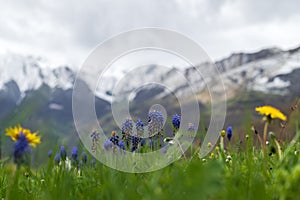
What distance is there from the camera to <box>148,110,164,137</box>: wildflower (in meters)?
3.40

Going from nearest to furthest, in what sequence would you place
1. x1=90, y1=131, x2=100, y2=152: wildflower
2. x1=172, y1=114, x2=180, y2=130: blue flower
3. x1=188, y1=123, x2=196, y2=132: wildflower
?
x1=188, y1=123, x2=196, y2=132: wildflower
x1=90, y1=131, x2=100, y2=152: wildflower
x1=172, y1=114, x2=180, y2=130: blue flower

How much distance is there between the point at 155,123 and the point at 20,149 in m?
1.43

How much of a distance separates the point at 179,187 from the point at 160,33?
1828 millimetres

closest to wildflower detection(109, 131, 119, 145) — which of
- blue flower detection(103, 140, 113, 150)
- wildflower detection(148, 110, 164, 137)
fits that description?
blue flower detection(103, 140, 113, 150)

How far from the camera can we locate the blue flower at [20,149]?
7.26ft

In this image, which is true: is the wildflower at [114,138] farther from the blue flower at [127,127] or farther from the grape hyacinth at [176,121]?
the grape hyacinth at [176,121]

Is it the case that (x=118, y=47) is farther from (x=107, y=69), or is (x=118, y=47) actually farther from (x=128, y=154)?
(x=128, y=154)

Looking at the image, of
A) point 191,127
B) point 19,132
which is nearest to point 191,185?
point 19,132

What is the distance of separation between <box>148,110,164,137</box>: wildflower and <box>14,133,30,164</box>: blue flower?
1.32 metres

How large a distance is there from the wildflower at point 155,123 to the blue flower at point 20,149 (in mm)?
1318

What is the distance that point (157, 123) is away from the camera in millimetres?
3420

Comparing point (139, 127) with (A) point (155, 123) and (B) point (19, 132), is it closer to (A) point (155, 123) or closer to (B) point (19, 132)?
(A) point (155, 123)

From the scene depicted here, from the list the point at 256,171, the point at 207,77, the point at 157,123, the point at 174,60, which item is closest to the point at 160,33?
the point at 174,60

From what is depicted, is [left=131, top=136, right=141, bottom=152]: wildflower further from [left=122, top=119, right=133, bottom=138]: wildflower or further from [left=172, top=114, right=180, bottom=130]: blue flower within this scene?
[left=172, top=114, right=180, bottom=130]: blue flower
